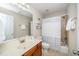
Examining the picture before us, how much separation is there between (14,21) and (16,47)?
1.44ft

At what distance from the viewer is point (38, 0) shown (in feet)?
4.26

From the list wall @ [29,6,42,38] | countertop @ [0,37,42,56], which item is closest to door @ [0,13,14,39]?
countertop @ [0,37,42,56]

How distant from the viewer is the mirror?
1.29m

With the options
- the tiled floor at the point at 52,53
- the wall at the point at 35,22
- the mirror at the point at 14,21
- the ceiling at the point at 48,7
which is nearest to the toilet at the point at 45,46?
the tiled floor at the point at 52,53

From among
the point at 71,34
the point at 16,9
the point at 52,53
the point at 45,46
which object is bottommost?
the point at 52,53

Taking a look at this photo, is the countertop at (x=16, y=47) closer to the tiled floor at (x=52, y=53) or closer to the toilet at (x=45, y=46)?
the toilet at (x=45, y=46)

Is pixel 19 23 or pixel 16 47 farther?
pixel 19 23

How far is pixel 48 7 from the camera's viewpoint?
53.5 inches

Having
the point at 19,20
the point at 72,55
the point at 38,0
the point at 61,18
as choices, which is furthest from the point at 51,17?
the point at 72,55

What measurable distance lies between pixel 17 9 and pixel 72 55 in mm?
1175

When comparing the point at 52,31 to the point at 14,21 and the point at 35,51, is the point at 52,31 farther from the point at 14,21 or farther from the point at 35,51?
the point at 14,21

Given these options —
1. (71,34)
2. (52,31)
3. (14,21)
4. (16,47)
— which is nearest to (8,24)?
(14,21)

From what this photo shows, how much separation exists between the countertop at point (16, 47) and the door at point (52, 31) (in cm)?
18

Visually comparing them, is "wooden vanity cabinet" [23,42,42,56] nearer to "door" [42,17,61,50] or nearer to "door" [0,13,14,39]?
"door" [42,17,61,50]
